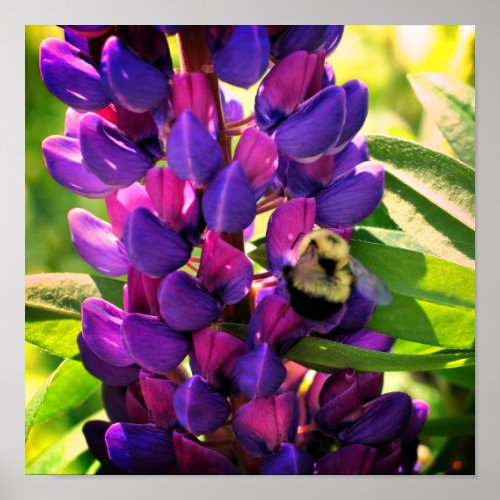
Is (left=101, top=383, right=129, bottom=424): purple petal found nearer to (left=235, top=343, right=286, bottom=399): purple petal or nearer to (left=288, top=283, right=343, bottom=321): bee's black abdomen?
(left=235, top=343, right=286, bottom=399): purple petal

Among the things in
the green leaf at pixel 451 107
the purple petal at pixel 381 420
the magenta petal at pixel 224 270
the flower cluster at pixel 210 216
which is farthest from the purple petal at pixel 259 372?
the green leaf at pixel 451 107

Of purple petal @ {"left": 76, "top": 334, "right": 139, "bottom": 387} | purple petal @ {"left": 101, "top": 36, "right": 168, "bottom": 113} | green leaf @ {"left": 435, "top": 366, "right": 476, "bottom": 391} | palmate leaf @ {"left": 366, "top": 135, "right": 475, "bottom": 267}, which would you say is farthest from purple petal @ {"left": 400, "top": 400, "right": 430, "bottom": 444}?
purple petal @ {"left": 101, "top": 36, "right": 168, "bottom": 113}

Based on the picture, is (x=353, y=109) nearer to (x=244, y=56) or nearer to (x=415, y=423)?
(x=244, y=56)

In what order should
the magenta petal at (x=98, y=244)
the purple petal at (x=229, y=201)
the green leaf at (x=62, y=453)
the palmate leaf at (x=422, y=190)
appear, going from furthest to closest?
the green leaf at (x=62, y=453), the palmate leaf at (x=422, y=190), the magenta petal at (x=98, y=244), the purple petal at (x=229, y=201)

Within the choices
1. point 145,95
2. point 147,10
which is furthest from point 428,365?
point 147,10

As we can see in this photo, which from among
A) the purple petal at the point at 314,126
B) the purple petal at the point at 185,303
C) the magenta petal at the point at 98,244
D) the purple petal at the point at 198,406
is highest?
the purple petal at the point at 314,126

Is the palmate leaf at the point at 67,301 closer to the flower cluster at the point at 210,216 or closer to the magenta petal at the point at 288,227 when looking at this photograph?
the flower cluster at the point at 210,216
